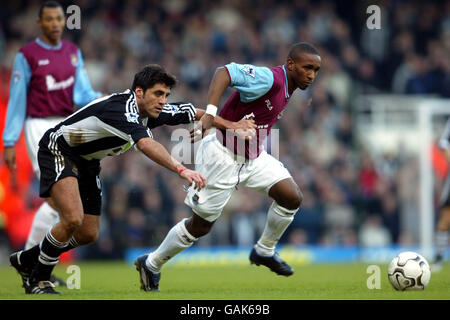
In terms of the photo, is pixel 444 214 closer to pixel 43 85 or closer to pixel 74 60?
pixel 74 60

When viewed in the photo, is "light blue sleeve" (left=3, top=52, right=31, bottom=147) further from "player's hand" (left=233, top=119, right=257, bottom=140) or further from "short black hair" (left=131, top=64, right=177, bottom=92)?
"player's hand" (left=233, top=119, right=257, bottom=140)

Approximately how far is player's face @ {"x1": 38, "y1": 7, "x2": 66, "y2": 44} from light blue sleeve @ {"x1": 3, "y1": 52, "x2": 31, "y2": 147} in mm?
382

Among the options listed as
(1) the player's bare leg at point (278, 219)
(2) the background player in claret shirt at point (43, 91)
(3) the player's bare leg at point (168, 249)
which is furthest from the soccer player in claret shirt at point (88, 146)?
(2) the background player in claret shirt at point (43, 91)

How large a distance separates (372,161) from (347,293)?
9.43 m

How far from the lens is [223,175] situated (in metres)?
7.37

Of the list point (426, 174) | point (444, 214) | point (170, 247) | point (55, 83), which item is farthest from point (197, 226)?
point (426, 174)

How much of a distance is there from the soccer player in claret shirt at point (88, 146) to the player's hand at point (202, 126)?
0.15m

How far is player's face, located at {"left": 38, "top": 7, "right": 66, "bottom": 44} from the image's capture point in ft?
26.7

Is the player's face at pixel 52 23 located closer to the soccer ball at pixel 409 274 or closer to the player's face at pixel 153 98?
the player's face at pixel 153 98

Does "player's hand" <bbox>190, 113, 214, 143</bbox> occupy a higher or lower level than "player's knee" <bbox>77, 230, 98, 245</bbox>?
higher

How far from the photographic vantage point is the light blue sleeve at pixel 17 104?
8055 mm

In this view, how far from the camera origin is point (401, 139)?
54.9ft

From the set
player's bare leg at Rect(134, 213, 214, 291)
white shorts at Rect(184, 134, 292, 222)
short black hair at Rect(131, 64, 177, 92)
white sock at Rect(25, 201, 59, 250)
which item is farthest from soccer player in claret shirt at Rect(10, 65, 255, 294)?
white sock at Rect(25, 201, 59, 250)
